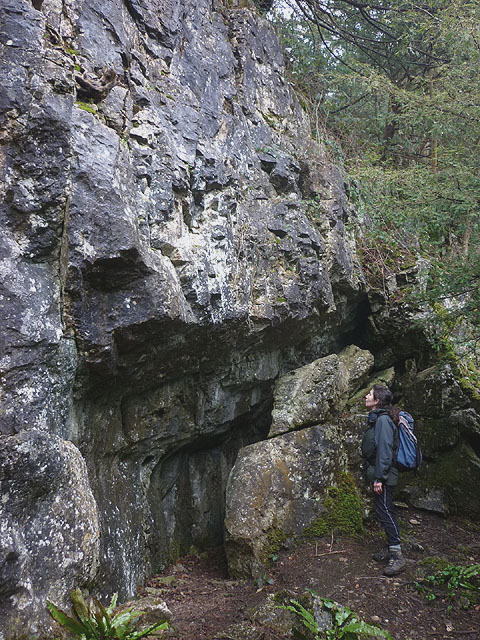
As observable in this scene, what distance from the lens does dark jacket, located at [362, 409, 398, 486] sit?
5.81 meters

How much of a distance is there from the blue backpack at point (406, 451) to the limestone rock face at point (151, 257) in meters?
2.31

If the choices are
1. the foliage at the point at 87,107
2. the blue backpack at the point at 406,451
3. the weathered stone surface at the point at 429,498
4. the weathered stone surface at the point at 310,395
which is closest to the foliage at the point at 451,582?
the blue backpack at the point at 406,451

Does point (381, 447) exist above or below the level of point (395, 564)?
above

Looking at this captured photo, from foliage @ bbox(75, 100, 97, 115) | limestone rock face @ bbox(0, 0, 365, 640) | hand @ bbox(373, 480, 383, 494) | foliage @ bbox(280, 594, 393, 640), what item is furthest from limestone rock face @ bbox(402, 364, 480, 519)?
foliage @ bbox(75, 100, 97, 115)

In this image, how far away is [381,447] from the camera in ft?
19.3

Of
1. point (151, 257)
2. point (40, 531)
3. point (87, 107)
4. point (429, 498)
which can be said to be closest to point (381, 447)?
point (429, 498)

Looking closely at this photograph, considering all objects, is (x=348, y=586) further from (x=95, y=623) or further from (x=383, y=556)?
(x=95, y=623)

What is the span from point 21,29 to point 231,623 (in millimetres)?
6247

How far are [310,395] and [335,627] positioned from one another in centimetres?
347

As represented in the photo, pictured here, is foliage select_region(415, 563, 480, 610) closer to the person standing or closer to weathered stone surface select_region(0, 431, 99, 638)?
the person standing

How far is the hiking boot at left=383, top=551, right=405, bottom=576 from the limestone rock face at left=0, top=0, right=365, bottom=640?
9.82 feet

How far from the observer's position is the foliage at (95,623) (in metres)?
3.46

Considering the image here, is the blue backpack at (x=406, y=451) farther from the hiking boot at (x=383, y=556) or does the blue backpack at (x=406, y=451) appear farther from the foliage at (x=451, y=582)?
the foliage at (x=451, y=582)

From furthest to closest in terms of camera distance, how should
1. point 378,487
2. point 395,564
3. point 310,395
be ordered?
point 310,395
point 378,487
point 395,564
